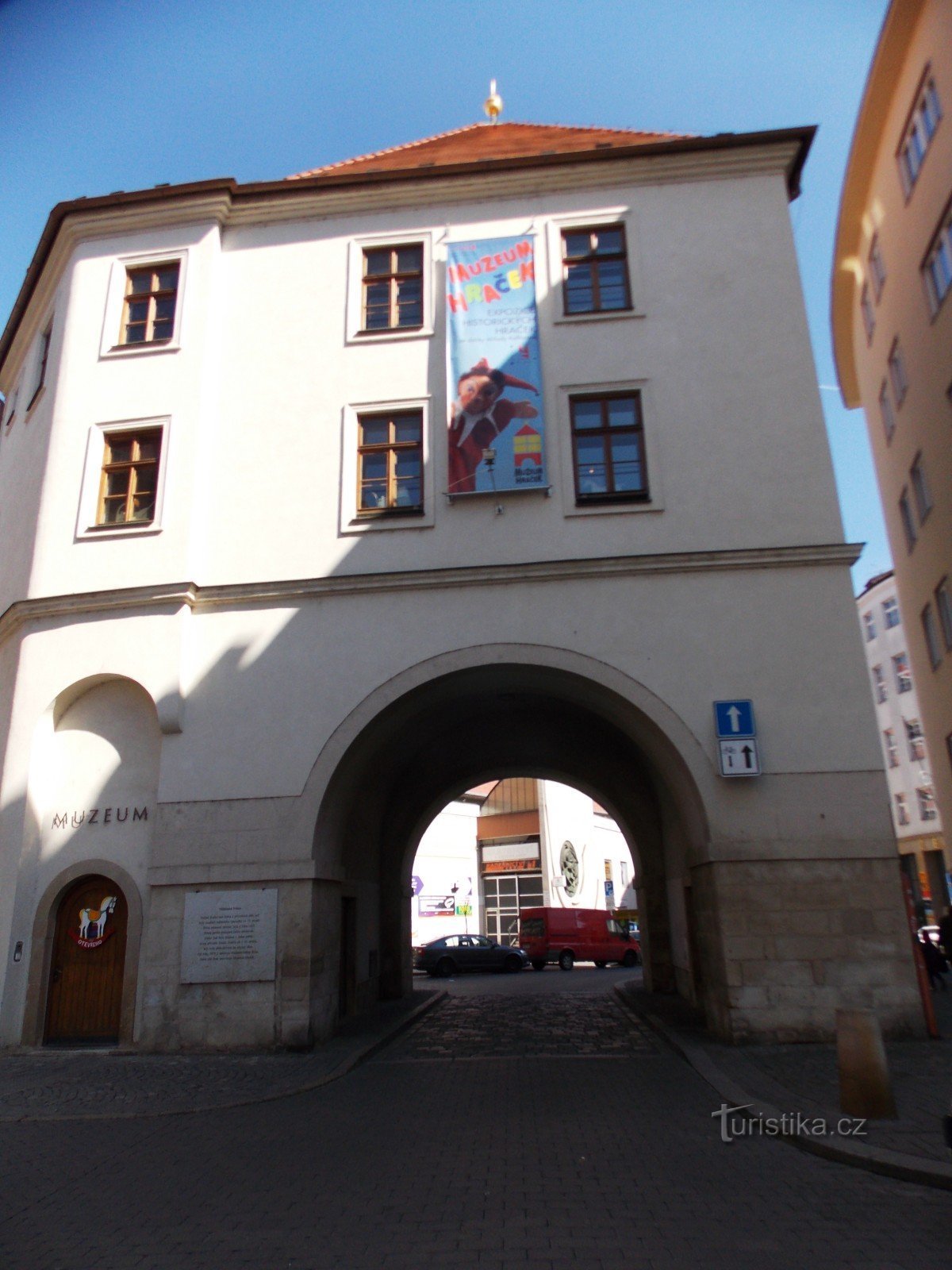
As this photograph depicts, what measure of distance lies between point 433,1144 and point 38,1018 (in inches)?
315

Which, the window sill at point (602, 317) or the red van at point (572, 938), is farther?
the red van at point (572, 938)

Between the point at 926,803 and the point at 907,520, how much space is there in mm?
28105

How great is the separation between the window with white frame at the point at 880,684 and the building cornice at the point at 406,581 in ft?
146

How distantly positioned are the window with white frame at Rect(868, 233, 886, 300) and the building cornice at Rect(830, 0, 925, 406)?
92 cm

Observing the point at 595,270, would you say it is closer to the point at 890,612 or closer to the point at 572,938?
the point at 572,938

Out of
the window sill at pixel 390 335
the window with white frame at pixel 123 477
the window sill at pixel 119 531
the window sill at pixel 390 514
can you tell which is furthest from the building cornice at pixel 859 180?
the window sill at pixel 119 531

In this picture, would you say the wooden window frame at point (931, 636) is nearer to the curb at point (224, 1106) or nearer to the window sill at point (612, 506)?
the window sill at point (612, 506)

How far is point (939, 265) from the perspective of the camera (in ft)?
71.1

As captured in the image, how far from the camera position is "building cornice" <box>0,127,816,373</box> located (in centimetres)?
1574

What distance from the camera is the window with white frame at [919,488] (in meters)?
24.8

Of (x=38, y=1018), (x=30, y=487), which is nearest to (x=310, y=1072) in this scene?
(x=38, y=1018)

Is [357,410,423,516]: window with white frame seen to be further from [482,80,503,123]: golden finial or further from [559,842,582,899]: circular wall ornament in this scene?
[559,842,582,899]: circular wall ornament

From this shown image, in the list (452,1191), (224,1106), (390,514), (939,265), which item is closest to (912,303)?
(939,265)

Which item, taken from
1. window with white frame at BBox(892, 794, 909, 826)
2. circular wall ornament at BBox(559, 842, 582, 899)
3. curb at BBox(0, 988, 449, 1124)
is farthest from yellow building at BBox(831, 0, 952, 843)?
window with white frame at BBox(892, 794, 909, 826)
